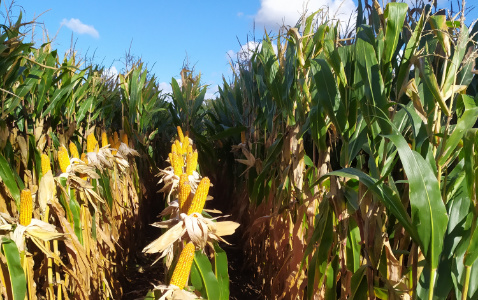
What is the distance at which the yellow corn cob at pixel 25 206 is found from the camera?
1397 mm

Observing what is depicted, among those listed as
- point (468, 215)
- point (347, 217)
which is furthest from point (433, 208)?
point (347, 217)

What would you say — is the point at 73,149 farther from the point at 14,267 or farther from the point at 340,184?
the point at 340,184

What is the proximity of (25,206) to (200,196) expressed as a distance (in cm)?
62

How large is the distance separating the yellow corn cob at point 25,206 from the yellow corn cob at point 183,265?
582 mm

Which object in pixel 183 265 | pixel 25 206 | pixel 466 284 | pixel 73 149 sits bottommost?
pixel 466 284

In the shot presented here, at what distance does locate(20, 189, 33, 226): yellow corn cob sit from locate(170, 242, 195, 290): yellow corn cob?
582 millimetres

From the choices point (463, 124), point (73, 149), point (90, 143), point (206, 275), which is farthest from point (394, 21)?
point (90, 143)

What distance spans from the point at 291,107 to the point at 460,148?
123 cm

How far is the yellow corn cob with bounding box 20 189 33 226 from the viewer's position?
1.40m

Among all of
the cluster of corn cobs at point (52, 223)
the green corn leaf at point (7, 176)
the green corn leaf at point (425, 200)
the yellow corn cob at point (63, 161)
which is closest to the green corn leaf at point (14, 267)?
the cluster of corn cobs at point (52, 223)

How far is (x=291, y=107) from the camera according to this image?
2602 mm

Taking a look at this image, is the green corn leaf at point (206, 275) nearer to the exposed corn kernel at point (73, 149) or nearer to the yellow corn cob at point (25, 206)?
the yellow corn cob at point (25, 206)

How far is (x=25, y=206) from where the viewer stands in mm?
1437

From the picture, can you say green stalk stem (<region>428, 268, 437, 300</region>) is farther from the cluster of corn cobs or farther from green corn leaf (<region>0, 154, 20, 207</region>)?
green corn leaf (<region>0, 154, 20, 207</region>)
